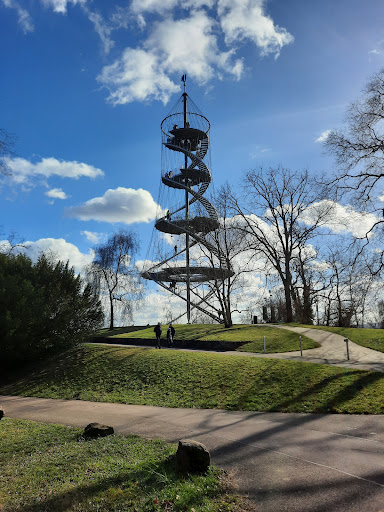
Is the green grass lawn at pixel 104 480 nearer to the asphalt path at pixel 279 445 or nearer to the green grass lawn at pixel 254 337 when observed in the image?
the asphalt path at pixel 279 445

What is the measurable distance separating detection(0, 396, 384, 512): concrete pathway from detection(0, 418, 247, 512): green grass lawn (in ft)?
2.27

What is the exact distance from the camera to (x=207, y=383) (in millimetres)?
14102

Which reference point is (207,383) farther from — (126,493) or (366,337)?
(366,337)

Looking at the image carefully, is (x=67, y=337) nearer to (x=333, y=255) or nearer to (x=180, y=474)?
(x=180, y=474)

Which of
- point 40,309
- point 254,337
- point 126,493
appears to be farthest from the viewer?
point 254,337

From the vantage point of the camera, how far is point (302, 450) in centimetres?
696

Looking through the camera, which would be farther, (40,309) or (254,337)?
(254,337)

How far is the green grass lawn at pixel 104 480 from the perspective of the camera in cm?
495

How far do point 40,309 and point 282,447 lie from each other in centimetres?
1759

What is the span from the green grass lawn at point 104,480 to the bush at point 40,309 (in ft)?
43.5

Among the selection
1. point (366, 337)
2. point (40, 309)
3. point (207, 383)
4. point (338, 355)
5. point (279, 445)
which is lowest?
point (279, 445)

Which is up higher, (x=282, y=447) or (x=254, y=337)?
(x=254, y=337)

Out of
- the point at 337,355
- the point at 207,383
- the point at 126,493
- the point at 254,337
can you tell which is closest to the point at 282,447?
the point at 126,493

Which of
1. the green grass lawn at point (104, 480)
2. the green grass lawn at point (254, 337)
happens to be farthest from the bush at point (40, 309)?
the green grass lawn at point (104, 480)
